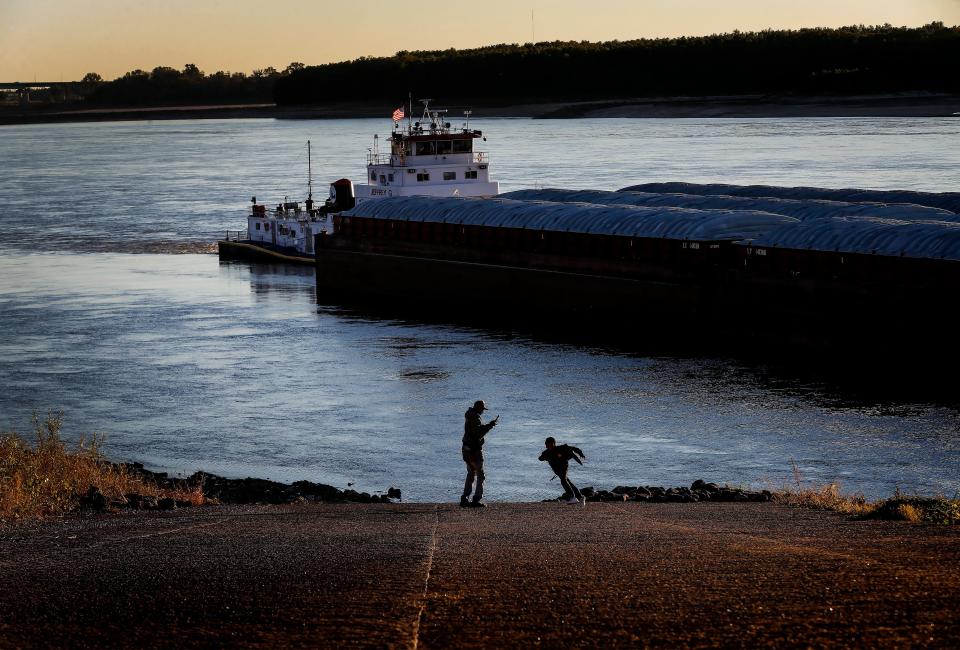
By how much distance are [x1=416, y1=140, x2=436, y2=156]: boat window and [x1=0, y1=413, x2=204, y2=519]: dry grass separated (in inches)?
1623

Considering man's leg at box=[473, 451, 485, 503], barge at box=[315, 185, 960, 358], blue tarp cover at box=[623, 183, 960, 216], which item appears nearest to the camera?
man's leg at box=[473, 451, 485, 503]

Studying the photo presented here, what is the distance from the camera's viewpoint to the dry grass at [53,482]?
18906 mm

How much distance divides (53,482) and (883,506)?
38.0 feet

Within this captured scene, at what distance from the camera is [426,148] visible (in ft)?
214

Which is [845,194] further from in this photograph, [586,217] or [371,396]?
[371,396]

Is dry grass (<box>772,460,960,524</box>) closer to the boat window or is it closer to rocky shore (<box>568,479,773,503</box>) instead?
rocky shore (<box>568,479,773,503</box>)

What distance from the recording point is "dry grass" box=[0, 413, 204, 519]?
744 inches

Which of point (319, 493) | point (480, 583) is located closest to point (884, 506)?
point (480, 583)

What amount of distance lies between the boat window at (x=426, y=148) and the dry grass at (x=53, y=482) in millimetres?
41213

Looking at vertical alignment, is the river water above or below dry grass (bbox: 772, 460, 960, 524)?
below

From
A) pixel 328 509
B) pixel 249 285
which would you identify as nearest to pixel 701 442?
pixel 328 509

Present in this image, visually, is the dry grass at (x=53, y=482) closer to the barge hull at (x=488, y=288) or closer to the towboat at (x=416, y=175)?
the barge hull at (x=488, y=288)

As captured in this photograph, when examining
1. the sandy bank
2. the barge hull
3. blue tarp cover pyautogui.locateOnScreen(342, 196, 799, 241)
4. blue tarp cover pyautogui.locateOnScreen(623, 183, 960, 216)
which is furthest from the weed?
blue tarp cover pyautogui.locateOnScreen(623, 183, 960, 216)

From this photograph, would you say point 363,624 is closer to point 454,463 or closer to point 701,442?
point 454,463
